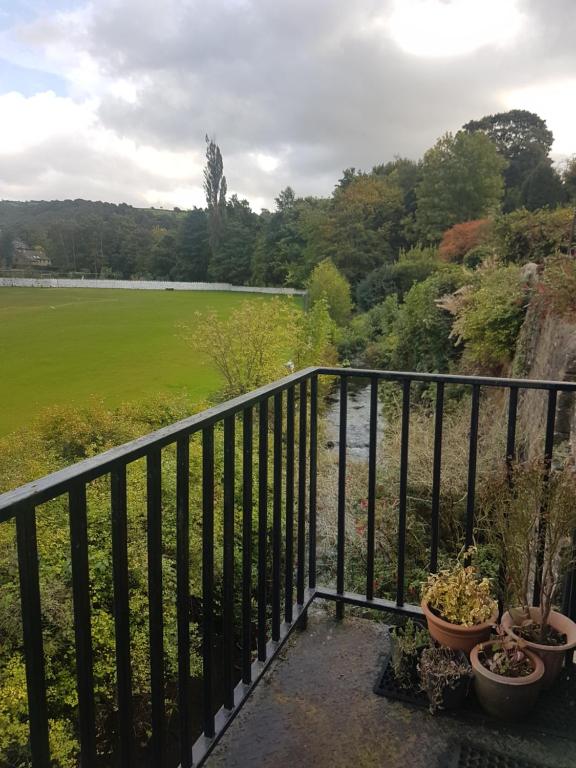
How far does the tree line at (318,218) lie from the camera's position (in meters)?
26.2

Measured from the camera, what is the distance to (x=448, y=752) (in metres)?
1.42

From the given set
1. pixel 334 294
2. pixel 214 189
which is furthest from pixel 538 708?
pixel 214 189

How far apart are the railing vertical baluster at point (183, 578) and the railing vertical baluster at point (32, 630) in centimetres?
38

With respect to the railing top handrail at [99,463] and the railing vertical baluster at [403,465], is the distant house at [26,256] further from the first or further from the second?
the railing top handrail at [99,463]

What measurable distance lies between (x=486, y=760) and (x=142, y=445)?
1.31 m

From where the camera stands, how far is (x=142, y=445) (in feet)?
3.06

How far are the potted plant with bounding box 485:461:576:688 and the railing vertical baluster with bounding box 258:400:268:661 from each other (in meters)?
0.75

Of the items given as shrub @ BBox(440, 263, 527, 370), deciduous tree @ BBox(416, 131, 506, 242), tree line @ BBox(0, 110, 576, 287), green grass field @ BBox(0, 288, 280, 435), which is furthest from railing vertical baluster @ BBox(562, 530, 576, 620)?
deciduous tree @ BBox(416, 131, 506, 242)

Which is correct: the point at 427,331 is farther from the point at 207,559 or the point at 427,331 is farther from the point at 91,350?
the point at 91,350

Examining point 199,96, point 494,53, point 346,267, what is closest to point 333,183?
point 346,267

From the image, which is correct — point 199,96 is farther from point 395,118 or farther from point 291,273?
point 291,273

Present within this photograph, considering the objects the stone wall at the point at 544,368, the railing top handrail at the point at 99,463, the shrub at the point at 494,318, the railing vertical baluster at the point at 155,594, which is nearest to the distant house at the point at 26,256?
the shrub at the point at 494,318

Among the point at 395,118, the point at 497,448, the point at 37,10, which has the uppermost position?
the point at 395,118

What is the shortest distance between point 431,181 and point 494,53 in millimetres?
17867
